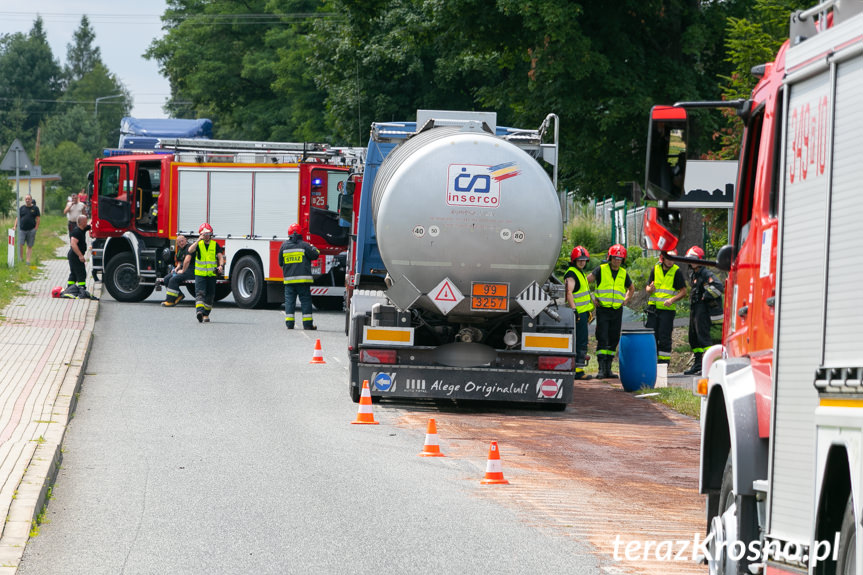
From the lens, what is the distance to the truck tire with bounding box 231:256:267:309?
27375 millimetres

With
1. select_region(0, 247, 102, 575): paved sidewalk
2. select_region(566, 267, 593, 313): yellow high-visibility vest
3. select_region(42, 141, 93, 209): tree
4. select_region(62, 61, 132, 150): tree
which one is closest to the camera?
select_region(0, 247, 102, 575): paved sidewalk

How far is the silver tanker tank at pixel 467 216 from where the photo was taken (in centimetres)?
1369

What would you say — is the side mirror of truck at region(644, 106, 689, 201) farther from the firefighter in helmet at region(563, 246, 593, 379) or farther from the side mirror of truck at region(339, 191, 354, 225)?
the side mirror of truck at region(339, 191, 354, 225)

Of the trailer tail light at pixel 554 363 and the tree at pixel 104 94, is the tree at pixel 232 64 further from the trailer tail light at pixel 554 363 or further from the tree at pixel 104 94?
the tree at pixel 104 94

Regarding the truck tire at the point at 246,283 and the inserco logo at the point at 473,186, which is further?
the truck tire at the point at 246,283

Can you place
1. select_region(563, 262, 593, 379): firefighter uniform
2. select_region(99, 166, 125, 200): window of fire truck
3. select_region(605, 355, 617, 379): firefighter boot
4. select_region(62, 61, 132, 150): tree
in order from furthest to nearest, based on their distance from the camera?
select_region(62, 61, 132, 150): tree, select_region(99, 166, 125, 200): window of fire truck, select_region(605, 355, 617, 379): firefighter boot, select_region(563, 262, 593, 379): firefighter uniform

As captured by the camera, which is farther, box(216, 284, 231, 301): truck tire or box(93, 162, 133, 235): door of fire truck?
box(93, 162, 133, 235): door of fire truck

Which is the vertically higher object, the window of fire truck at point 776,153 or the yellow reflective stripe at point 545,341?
the window of fire truck at point 776,153

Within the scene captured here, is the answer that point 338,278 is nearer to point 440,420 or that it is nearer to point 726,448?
point 440,420

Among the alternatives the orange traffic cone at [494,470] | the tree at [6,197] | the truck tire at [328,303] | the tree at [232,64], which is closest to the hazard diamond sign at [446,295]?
the orange traffic cone at [494,470]

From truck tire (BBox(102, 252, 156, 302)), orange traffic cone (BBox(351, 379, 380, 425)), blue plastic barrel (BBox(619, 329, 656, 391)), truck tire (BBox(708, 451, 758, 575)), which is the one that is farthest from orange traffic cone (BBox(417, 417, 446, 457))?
truck tire (BBox(102, 252, 156, 302))

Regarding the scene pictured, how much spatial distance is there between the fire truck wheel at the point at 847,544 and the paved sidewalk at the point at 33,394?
4.26m

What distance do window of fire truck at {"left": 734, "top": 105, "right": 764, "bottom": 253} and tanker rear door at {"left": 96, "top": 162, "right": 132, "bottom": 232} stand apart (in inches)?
927

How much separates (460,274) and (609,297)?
16.0ft
